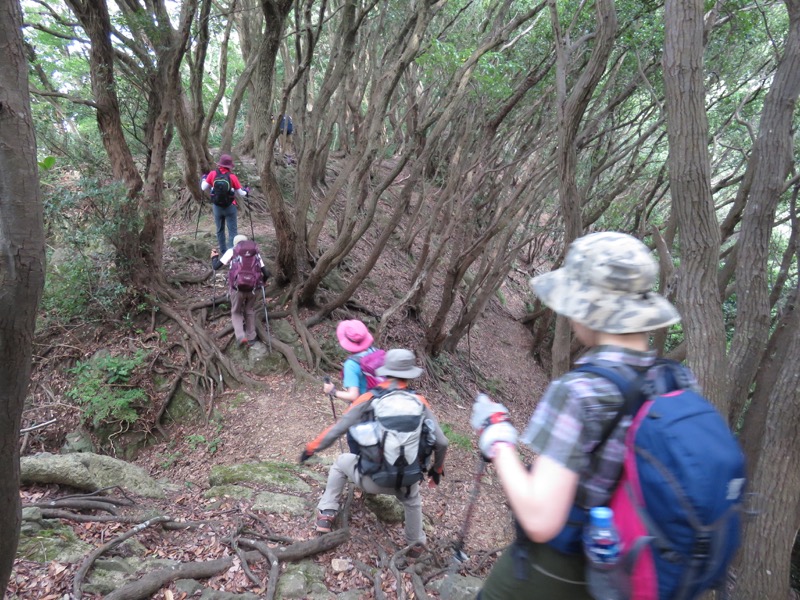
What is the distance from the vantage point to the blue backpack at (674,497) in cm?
118

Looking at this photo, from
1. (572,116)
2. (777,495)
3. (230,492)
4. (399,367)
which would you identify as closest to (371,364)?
(399,367)

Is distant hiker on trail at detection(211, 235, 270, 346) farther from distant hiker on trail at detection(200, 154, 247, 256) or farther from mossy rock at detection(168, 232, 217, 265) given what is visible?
mossy rock at detection(168, 232, 217, 265)

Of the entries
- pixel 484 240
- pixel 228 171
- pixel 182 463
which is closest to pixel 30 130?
pixel 182 463

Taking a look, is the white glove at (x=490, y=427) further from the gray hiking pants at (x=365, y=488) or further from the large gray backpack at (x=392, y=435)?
the gray hiking pants at (x=365, y=488)

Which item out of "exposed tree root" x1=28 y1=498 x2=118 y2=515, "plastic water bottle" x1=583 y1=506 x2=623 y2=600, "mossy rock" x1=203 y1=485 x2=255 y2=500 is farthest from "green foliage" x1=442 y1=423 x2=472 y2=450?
"plastic water bottle" x1=583 y1=506 x2=623 y2=600

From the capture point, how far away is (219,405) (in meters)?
7.11

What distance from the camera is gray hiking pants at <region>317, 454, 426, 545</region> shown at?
3550 millimetres

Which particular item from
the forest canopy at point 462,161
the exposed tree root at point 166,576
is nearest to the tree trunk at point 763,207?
the forest canopy at point 462,161

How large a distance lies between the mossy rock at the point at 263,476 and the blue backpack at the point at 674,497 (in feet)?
13.7

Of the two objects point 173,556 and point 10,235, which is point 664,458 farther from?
point 173,556

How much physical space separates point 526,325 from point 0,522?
49.7ft

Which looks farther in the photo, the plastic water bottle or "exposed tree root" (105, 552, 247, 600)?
"exposed tree root" (105, 552, 247, 600)

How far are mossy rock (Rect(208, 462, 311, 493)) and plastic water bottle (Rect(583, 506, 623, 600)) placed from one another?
13.2 feet

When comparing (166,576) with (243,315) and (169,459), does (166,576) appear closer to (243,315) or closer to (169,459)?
(169,459)
